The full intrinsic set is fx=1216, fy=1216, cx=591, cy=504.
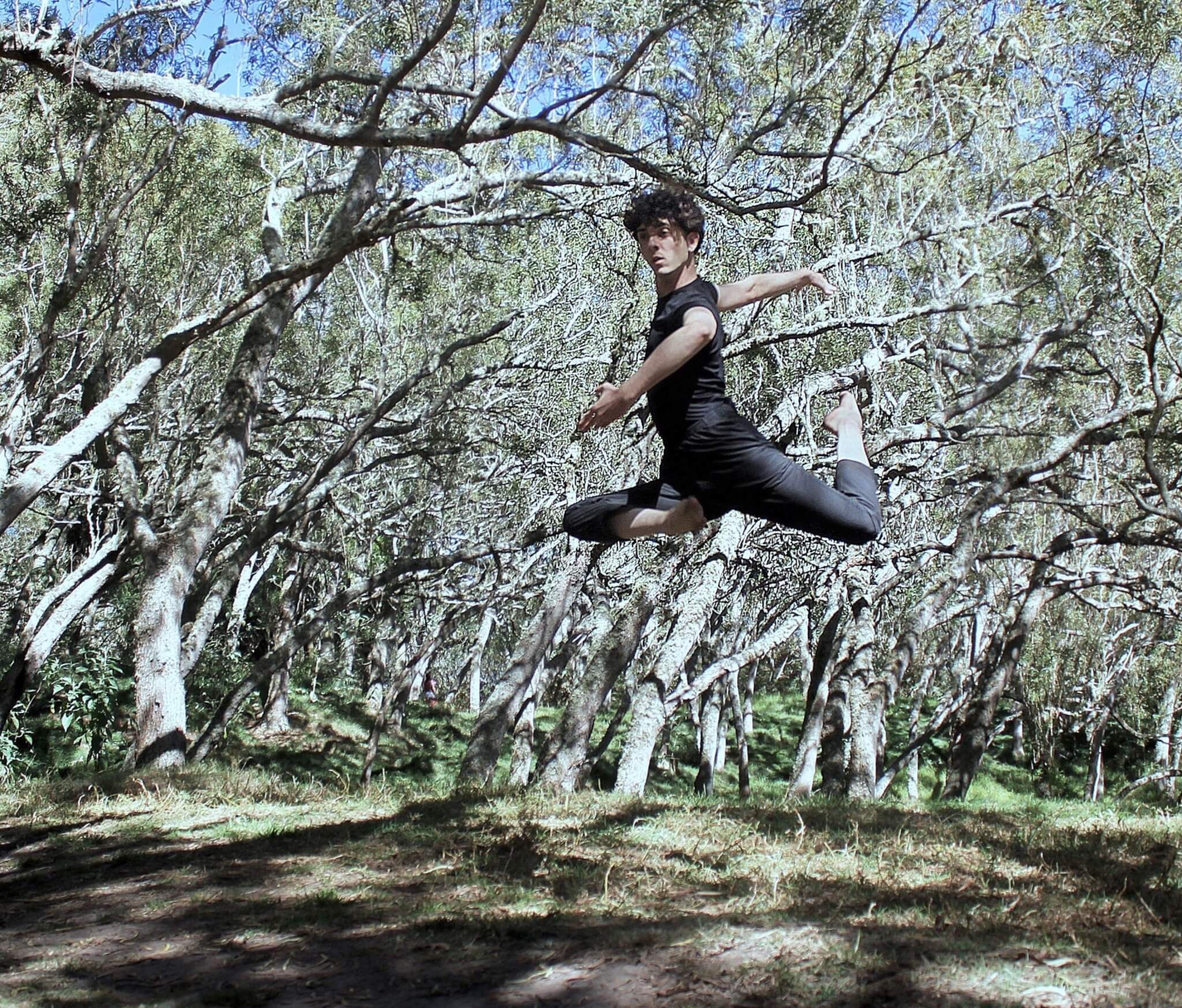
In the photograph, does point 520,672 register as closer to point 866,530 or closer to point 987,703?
point 987,703

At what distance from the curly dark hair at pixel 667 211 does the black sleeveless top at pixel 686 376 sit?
271 millimetres

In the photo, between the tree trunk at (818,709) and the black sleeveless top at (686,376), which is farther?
the tree trunk at (818,709)

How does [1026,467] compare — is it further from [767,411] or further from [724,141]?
[724,141]

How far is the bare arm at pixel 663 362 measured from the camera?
4.57 m

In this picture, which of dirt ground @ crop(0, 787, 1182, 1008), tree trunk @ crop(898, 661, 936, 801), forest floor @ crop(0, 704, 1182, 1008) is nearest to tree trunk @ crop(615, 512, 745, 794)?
forest floor @ crop(0, 704, 1182, 1008)

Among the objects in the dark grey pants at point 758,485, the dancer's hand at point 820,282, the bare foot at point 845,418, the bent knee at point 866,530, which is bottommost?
the bent knee at point 866,530

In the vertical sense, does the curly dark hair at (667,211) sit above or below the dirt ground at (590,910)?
above

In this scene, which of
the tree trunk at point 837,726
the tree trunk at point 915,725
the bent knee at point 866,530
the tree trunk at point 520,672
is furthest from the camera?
the tree trunk at point 915,725

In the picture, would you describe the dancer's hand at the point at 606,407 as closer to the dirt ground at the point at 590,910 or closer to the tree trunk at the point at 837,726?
the dirt ground at the point at 590,910

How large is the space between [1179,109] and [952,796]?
28.2 ft

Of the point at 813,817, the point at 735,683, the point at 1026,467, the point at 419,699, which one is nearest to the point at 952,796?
the point at 1026,467

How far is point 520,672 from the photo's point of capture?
13.7 metres

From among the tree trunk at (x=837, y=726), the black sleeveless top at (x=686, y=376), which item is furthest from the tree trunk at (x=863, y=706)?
the black sleeveless top at (x=686, y=376)

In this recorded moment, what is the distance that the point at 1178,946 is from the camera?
3988 mm
